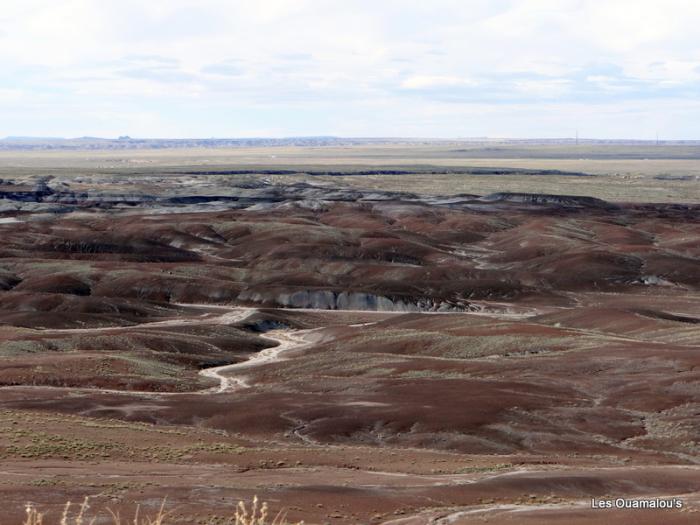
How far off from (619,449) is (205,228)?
11532 centimetres

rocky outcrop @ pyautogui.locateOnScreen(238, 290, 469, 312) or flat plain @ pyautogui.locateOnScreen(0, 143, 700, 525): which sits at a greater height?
flat plain @ pyautogui.locateOnScreen(0, 143, 700, 525)

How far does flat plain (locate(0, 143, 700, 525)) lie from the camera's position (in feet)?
104

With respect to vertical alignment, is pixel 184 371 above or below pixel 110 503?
below

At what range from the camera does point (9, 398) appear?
50062 millimetres

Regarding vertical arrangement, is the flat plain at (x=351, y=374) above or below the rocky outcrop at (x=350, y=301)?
above

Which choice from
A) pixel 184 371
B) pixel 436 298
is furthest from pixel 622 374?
pixel 436 298

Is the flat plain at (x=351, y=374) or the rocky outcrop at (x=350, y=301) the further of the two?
the rocky outcrop at (x=350, y=301)

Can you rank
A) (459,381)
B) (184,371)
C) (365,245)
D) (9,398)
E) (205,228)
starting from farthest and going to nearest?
1. (205,228)
2. (365,245)
3. (184,371)
4. (459,381)
5. (9,398)

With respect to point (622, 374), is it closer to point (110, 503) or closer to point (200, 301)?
point (110, 503)

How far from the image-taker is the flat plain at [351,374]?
104 feet

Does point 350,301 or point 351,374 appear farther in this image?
point 350,301

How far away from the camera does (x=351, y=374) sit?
6138cm

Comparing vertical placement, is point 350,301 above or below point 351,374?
below

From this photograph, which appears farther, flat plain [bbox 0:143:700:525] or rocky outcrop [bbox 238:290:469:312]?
rocky outcrop [bbox 238:290:469:312]
